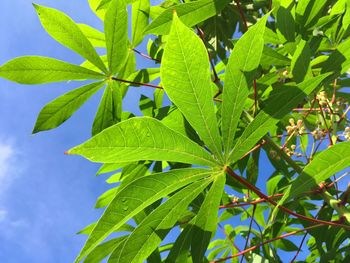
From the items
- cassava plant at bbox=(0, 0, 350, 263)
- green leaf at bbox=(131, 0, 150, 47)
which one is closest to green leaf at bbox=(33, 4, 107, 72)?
cassava plant at bbox=(0, 0, 350, 263)

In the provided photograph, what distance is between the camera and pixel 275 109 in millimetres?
981

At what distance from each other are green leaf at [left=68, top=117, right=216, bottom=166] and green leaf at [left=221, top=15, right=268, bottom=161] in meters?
0.12

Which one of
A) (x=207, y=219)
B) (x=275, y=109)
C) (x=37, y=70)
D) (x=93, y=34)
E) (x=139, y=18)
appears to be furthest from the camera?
(x=93, y=34)

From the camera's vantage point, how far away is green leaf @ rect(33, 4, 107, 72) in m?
1.39

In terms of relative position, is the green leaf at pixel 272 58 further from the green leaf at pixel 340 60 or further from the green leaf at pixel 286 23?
the green leaf at pixel 340 60

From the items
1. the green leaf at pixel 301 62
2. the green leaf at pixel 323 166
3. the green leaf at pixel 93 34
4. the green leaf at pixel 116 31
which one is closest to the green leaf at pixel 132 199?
the green leaf at pixel 323 166

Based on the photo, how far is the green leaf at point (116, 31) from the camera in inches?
53.8

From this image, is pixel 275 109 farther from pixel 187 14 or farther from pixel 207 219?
pixel 187 14

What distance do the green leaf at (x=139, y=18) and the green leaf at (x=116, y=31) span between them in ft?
0.67

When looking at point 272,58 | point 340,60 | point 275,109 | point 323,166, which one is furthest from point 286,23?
point 323,166

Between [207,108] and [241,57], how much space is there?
0.13m

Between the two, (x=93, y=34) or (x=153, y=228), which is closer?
(x=153, y=228)

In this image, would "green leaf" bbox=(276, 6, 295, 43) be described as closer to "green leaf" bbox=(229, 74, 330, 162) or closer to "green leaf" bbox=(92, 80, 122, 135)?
"green leaf" bbox=(229, 74, 330, 162)

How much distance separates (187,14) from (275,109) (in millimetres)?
461
